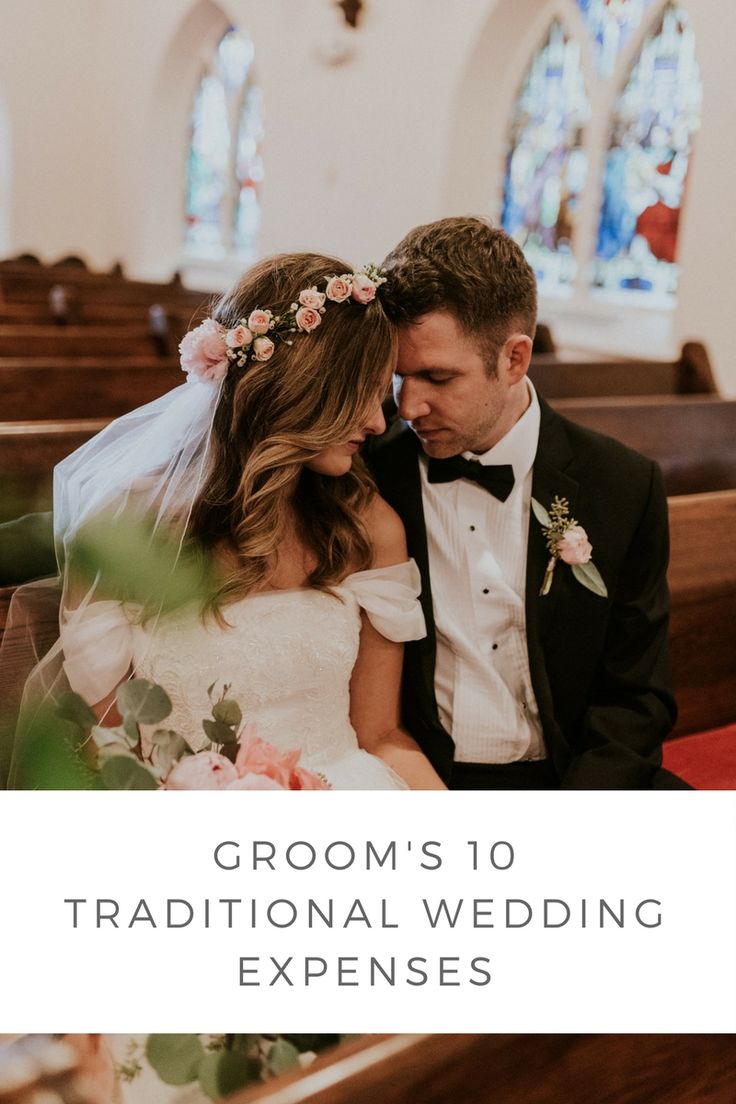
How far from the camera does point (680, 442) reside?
150 inches

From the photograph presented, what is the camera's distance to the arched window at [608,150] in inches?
259

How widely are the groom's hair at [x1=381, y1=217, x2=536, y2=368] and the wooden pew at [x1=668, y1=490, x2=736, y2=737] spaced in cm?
99

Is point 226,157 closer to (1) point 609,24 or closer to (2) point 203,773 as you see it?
(1) point 609,24

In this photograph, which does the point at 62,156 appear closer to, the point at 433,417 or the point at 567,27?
the point at 567,27

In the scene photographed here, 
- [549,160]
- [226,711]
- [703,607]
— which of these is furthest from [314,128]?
[226,711]

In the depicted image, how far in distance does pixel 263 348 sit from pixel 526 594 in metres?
0.75

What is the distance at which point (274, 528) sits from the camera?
6.46 feet

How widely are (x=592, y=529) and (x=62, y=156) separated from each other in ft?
36.9

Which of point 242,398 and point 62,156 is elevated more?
point 62,156

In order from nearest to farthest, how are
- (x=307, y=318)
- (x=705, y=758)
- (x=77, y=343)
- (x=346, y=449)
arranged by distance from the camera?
(x=307, y=318) < (x=346, y=449) < (x=705, y=758) < (x=77, y=343)

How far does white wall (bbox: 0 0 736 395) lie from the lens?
5781 mm

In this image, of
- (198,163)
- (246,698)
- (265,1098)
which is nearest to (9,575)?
(246,698)

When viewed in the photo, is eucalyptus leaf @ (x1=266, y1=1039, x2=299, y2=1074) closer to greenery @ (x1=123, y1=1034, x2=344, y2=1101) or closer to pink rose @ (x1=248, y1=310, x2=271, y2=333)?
greenery @ (x1=123, y1=1034, x2=344, y2=1101)

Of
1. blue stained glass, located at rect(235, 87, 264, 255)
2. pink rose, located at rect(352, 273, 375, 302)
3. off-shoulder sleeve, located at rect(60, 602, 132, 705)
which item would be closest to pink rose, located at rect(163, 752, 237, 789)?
off-shoulder sleeve, located at rect(60, 602, 132, 705)
